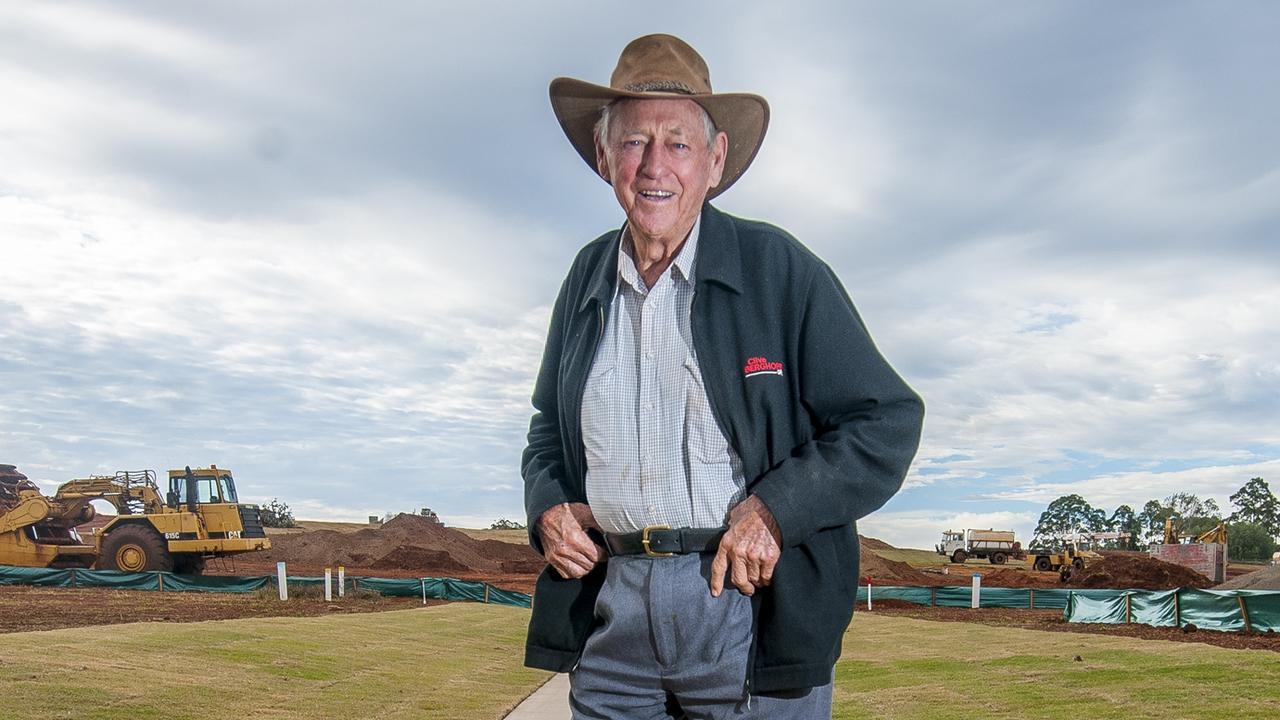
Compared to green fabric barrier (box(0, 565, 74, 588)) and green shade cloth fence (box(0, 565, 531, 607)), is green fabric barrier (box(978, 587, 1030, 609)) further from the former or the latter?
green fabric barrier (box(0, 565, 74, 588))

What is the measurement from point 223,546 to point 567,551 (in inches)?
1136

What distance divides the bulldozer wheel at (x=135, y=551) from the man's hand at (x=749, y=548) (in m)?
29.5

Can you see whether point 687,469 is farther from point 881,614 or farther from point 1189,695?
point 881,614

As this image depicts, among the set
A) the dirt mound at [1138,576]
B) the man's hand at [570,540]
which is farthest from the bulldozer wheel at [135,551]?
the man's hand at [570,540]

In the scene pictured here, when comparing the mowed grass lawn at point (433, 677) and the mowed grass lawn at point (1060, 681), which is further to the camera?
the mowed grass lawn at point (1060, 681)

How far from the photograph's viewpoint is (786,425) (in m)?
2.25

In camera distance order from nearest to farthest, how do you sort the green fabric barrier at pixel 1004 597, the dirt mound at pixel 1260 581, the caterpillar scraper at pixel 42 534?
the dirt mound at pixel 1260 581, the green fabric barrier at pixel 1004 597, the caterpillar scraper at pixel 42 534

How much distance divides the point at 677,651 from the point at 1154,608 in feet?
65.5

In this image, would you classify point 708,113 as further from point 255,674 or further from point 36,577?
point 36,577

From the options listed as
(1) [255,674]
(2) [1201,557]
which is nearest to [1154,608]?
(1) [255,674]

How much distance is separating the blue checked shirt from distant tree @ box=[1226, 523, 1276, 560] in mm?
89071

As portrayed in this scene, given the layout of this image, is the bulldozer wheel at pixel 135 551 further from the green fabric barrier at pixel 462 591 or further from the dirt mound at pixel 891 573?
the dirt mound at pixel 891 573

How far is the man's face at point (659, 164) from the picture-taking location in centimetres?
238

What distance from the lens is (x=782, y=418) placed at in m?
2.25
